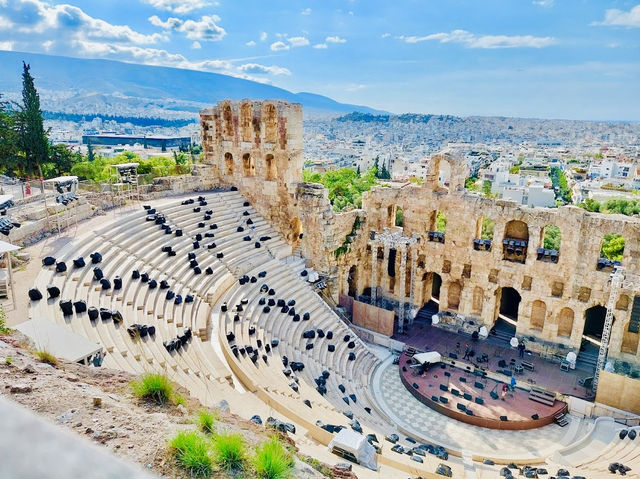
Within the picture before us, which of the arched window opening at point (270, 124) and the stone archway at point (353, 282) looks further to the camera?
the stone archway at point (353, 282)

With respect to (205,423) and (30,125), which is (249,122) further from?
(205,423)

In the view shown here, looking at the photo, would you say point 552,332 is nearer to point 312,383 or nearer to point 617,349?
point 617,349

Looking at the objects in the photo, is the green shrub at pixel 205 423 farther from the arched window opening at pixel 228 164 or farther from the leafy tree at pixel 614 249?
the leafy tree at pixel 614 249

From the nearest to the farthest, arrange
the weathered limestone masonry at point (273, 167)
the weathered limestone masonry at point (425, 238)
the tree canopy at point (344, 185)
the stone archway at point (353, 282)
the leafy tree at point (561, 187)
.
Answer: the weathered limestone masonry at point (425, 238) < the weathered limestone masonry at point (273, 167) < the stone archway at point (353, 282) < the tree canopy at point (344, 185) < the leafy tree at point (561, 187)

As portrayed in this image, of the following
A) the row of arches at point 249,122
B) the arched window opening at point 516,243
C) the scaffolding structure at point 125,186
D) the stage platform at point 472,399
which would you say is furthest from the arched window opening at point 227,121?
the arched window opening at point 516,243

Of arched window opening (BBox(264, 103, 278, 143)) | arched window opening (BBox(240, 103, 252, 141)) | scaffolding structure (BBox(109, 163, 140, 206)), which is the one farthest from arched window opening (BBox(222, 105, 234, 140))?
scaffolding structure (BBox(109, 163, 140, 206))

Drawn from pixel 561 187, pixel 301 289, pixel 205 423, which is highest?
pixel 205 423

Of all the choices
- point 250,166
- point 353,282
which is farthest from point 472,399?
point 250,166
